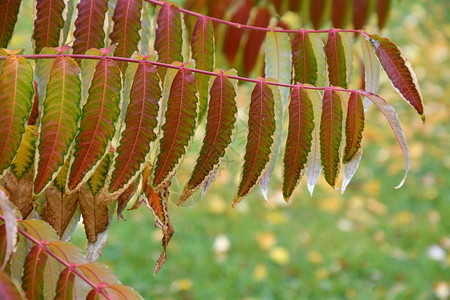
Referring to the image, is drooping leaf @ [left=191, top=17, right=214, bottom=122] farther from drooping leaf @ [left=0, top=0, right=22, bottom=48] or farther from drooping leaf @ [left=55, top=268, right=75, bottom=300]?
drooping leaf @ [left=55, top=268, right=75, bottom=300]

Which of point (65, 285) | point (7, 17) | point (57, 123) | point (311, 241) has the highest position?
point (7, 17)

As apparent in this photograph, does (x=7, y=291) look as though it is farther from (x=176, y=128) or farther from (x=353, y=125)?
(x=353, y=125)

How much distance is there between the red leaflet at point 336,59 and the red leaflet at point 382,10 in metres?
0.72

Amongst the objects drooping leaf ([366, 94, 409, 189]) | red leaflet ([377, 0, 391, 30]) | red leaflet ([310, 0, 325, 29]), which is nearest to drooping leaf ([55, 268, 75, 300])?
drooping leaf ([366, 94, 409, 189])

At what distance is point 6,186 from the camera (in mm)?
896

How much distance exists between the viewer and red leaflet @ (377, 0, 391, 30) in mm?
1784

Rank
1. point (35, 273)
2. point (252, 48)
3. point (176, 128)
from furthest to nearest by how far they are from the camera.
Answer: point (252, 48)
point (176, 128)
point (35, 273)

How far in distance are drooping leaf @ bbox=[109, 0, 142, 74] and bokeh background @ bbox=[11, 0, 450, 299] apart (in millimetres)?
2080

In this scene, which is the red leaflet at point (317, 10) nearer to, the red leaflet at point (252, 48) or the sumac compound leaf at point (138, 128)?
the red leaflet at point (252, 48)

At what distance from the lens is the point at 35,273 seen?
78cm

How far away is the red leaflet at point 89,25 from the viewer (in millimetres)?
990

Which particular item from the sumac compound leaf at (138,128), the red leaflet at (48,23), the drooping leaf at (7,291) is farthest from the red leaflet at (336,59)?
the drooping leaf at (7,291)

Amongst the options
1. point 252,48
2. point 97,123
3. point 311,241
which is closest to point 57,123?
point 97,123

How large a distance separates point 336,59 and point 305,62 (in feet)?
0.21
